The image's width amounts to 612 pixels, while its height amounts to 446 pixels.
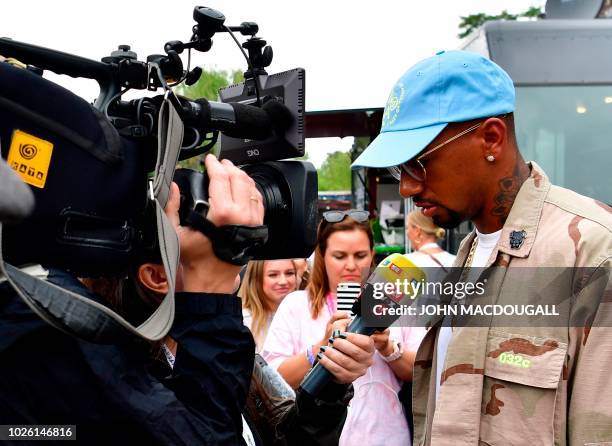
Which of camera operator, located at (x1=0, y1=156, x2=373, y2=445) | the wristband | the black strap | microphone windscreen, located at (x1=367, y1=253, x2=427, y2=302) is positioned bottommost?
the wristband

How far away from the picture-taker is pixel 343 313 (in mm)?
2715

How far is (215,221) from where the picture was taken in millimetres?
1421

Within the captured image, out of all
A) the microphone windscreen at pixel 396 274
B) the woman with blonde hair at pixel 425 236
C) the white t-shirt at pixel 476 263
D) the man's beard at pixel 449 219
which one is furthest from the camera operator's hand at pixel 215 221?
the woman with blonde hair at pixel 425 236

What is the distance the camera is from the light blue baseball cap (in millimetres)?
1922

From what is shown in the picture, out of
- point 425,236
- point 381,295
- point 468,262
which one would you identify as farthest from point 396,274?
point 425,236

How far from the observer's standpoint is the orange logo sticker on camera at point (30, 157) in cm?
107

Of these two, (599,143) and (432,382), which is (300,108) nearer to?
(432,382)

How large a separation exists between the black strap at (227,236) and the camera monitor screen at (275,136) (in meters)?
0.33

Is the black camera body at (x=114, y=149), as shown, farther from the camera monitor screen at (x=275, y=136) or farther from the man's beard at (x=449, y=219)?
the man's beard at (x=449, y=219)

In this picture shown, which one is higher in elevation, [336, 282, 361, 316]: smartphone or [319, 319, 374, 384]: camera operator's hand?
[319, 319, 374, 384]: camera operator's hand

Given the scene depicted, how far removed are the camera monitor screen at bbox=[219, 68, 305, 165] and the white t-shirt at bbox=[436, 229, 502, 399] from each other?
698 millimetres

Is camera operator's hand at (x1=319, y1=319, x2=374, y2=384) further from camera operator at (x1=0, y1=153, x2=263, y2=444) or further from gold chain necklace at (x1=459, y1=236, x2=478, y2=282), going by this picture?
camera operator at (x1=0, y1=153, x2=263, y2=444)

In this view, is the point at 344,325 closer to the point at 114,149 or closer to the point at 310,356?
the point at 310,356

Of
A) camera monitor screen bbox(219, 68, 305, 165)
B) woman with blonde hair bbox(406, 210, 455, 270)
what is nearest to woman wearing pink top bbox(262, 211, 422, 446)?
camera monitor screen bbox(219, 68, 305, 165)
